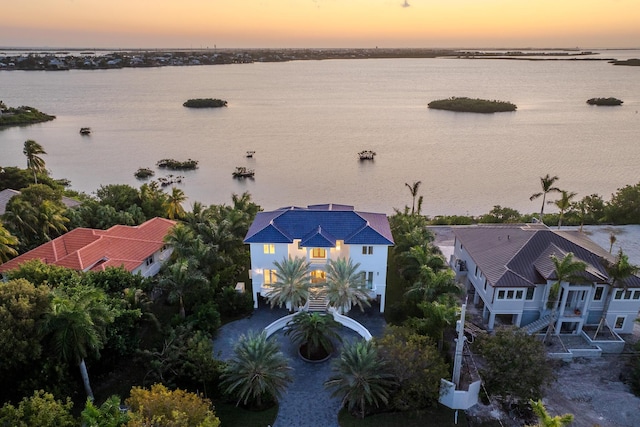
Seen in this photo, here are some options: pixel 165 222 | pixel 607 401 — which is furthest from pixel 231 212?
pixel 607 401

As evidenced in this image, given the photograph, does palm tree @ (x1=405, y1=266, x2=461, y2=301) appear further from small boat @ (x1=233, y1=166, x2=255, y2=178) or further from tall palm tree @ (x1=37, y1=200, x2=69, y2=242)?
small boat @ (x1=233, y1=166, x2=255, y2=178)

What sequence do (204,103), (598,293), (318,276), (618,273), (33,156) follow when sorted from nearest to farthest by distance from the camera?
(618,273) < (598,293) < (318,276) < (33,156) < (204,103)

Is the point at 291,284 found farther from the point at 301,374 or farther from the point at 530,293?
the point at 530,293

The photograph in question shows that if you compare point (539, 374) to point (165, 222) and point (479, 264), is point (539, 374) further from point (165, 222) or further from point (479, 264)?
point (165, 222)

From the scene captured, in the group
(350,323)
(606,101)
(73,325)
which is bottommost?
(350,323)

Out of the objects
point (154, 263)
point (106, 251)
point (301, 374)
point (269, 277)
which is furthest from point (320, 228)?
point (106, 251)
